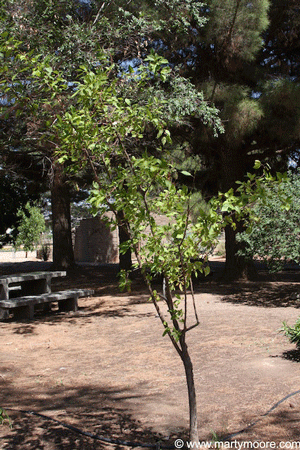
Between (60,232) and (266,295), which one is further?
(60,232)

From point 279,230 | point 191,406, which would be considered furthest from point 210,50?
point 191,406

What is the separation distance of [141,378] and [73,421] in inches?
52.6

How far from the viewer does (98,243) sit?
990 inches

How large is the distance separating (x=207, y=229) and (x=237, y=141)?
891cm

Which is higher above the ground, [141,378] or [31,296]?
[31,296]

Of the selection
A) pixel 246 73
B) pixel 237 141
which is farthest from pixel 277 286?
pixel 246 73

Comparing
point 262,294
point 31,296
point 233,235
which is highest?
point 233,235

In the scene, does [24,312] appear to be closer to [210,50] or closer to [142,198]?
[142,198]

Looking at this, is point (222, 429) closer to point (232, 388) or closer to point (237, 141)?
point (232, 388)

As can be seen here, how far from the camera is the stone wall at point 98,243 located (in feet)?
80.7

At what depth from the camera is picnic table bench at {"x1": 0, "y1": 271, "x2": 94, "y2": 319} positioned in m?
8.39

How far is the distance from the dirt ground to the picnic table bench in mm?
296

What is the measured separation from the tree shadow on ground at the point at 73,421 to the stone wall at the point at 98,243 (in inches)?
775

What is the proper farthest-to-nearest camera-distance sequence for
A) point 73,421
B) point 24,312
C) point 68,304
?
point 68,304 < point 24,312 < point 73,421
